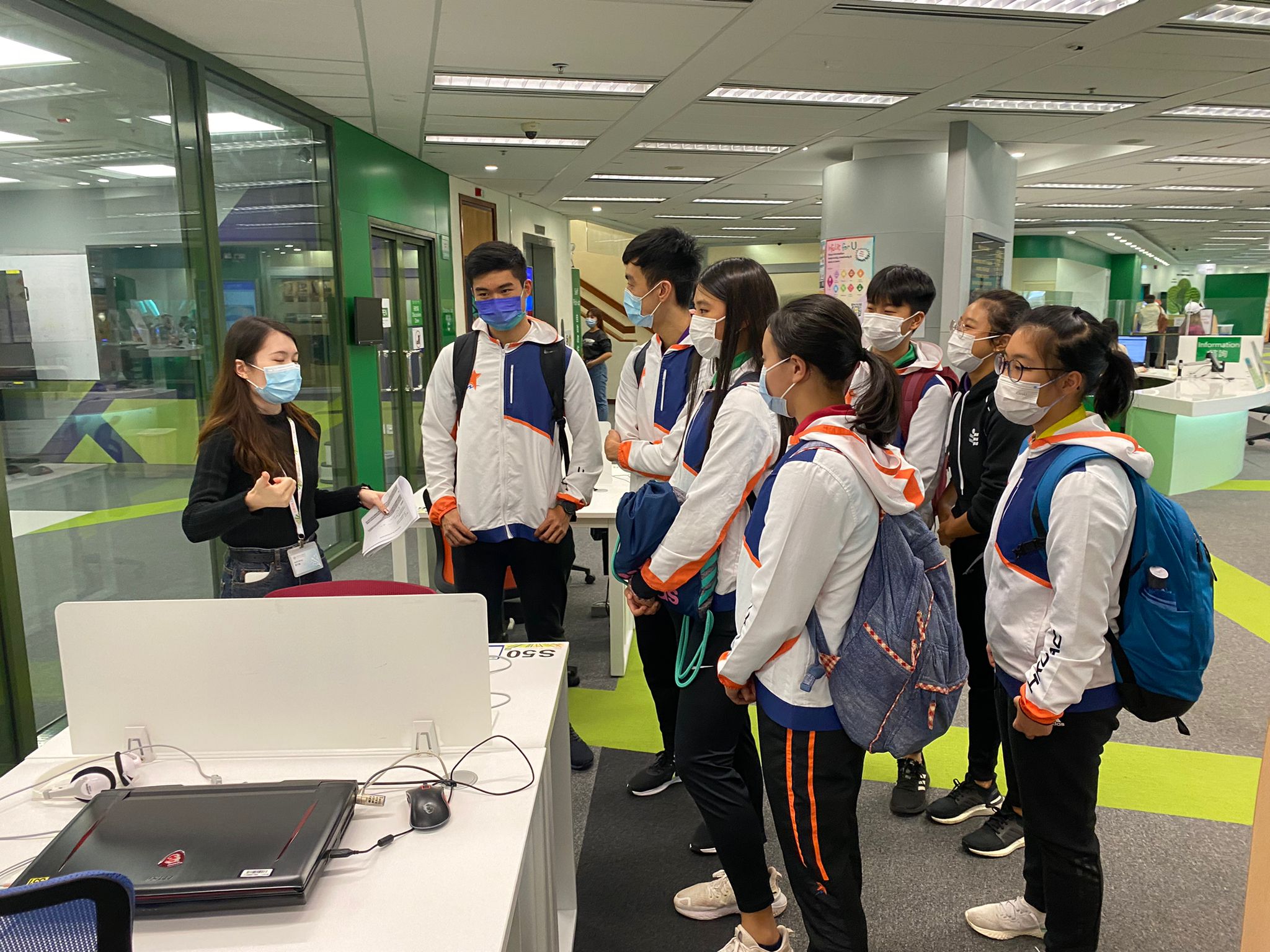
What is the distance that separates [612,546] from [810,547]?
2711mm

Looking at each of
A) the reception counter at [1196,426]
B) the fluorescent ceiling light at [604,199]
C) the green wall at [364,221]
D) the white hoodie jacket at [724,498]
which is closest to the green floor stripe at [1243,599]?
the reception counter at [1196,426]

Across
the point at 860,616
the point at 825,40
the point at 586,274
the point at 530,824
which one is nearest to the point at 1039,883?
the point at 860,616

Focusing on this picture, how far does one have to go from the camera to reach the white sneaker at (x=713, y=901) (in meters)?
2.26

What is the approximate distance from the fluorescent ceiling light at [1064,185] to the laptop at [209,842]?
10.6m

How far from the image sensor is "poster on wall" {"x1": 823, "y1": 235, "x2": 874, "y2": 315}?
7480 millimetres

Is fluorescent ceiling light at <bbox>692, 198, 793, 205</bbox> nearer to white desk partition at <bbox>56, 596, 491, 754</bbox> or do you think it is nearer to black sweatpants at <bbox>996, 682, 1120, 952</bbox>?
black sweatpants at <bbox>996, 682, 1120, 952</bbox>

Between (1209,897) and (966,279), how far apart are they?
18.9ft

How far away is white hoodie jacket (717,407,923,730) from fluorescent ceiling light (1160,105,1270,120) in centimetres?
631

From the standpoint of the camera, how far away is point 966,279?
717cm

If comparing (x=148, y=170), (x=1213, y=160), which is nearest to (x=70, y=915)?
(x=148, y=170)

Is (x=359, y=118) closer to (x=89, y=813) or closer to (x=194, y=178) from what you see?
(x=194, y=178)

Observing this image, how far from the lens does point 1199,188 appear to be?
10.6 meters

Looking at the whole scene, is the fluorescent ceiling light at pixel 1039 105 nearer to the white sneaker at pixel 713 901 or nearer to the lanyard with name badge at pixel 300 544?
the lanyard with name badge at pixel 300 544

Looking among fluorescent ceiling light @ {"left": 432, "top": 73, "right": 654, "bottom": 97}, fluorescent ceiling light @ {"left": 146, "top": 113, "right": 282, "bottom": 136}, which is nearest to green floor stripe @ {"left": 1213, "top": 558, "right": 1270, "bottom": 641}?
fluorescent ceiling light @ {"left": 432, "top": 73, "right": 654, "bottom": 97}
